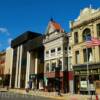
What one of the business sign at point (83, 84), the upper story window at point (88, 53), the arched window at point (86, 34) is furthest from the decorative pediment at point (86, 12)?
the business sign at point (83, 84)

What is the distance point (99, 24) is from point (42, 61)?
69.5ft

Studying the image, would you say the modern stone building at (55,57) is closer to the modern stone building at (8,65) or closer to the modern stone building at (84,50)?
the modern stone building at (84,50)

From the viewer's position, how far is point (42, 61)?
59.3 metres

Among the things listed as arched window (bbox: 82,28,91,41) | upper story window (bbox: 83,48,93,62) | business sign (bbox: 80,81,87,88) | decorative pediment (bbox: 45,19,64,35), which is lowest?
business sign (bbox: 80,81,87,88)

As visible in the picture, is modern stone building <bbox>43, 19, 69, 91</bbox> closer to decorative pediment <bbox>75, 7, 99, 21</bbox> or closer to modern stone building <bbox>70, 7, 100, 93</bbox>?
modern stone building <bbox>70, 7, 100, 93</bbox>

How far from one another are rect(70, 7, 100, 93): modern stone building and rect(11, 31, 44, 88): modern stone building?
13.9 meters

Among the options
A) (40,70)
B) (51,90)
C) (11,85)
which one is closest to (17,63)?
(11,85)

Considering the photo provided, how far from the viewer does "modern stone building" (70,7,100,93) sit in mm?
41875

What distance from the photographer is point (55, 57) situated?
5294 cm

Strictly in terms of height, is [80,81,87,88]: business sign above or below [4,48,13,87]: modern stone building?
below

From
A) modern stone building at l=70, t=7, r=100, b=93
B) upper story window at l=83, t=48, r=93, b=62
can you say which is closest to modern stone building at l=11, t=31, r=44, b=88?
modern stone building at l=70, t=7, r=100, b=93

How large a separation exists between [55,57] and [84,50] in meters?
9.82

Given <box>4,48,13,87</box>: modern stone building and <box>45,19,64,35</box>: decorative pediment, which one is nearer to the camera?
<box>45,19,64,35</box>: decorative pediment

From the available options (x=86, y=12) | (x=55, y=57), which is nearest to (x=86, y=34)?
(x=86, y=12)
